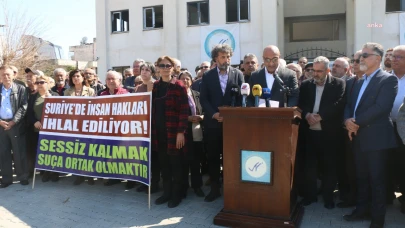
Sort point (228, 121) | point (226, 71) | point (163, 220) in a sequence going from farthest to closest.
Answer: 1. point (226, 71)
2. point (163, 220)
3. point (228, 121)

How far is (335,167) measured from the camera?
4.36 metres

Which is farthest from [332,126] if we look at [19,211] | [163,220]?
[19,211]

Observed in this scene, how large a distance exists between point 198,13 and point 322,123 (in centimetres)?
1377

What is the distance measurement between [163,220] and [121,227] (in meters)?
0.50

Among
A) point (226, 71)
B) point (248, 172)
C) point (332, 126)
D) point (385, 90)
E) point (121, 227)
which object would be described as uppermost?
point (226, 71)

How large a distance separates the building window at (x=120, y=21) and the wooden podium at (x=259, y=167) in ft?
53.7

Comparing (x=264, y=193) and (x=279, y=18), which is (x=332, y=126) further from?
(x=279, y=18)

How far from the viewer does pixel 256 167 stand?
3.61m

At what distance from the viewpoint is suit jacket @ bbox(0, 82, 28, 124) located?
18.7 ft

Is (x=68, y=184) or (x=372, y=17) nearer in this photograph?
(x=68, y=184)

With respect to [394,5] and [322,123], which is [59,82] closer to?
[322,123]

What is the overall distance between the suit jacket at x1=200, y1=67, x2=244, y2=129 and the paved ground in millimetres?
1169

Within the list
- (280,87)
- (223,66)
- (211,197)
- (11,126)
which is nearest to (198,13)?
(11,126)

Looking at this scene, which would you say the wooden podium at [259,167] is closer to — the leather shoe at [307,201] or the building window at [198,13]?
the leather shoe at [307,201]
